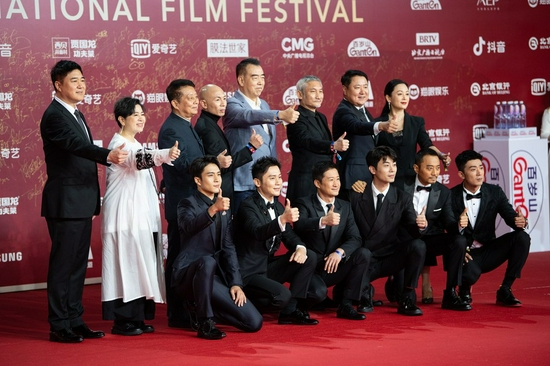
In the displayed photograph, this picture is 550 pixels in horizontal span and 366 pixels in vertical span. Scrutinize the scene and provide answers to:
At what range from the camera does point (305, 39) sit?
25.0 ft

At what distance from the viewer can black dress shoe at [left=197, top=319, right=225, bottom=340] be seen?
4.91 metres

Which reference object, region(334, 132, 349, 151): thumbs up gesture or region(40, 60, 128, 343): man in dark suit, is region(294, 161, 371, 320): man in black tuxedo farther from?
region(40, 60, 128, 343): man in dark suit

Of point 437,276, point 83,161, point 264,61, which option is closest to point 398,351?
point 83,161

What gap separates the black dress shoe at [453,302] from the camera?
219 inches

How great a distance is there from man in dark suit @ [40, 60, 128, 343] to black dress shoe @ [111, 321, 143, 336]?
0.44ft

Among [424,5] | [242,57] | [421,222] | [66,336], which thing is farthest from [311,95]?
[424,5]

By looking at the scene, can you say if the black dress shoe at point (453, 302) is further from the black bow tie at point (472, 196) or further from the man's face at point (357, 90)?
the man's face at point (357, 90)

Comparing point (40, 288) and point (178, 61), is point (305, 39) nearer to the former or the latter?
point (178, 61)

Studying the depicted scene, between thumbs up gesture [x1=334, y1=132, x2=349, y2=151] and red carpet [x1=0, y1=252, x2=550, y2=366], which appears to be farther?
thumbs up gesture [x1=334, y1=132, x2=349, y2=151]

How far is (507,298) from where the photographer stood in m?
5.67

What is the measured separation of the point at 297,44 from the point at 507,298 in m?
2.89

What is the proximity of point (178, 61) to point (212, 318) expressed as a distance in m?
2.75

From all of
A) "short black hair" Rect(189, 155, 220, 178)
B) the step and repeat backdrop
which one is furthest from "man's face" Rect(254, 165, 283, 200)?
the step and repeat backdrop

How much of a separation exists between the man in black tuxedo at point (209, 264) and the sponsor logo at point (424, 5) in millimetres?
3572
